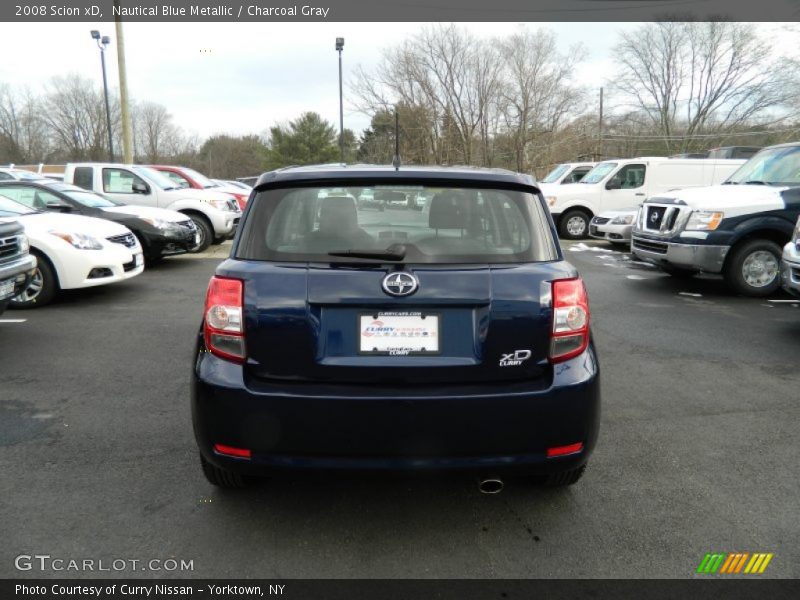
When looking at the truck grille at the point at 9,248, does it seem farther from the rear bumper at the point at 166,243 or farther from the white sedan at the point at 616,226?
the white sedan at the point at 616,226

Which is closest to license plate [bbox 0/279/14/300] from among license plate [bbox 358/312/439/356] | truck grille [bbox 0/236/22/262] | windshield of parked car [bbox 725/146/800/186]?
truck grille [bbox 0/236/22/262]

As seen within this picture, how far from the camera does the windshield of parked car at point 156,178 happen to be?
42.2 feet

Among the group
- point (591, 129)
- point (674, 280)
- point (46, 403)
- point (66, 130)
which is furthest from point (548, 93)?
point (66, 130)

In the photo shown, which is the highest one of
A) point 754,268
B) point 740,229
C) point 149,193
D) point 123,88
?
point 123,88

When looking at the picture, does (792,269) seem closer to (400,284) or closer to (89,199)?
(400,284)

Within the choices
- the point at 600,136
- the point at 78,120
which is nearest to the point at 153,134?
the point at 78,120

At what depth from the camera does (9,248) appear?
5.81 metres

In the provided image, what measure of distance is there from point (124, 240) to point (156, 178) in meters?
Answer: 5.46

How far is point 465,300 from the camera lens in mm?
2504

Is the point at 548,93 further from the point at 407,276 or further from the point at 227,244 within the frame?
the point at 407,276

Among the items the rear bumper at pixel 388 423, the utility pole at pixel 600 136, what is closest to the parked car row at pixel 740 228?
the rear bumper at pixel 388 423

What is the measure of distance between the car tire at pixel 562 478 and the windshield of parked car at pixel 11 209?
24.6ft

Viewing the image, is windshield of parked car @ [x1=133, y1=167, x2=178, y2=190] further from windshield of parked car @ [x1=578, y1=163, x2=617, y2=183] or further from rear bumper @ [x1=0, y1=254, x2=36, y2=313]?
windshield of parked car @ [x1=578, y1=163, x2=617, y2=183]

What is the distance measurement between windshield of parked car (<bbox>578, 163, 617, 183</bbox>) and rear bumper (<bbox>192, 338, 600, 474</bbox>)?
14289mm
